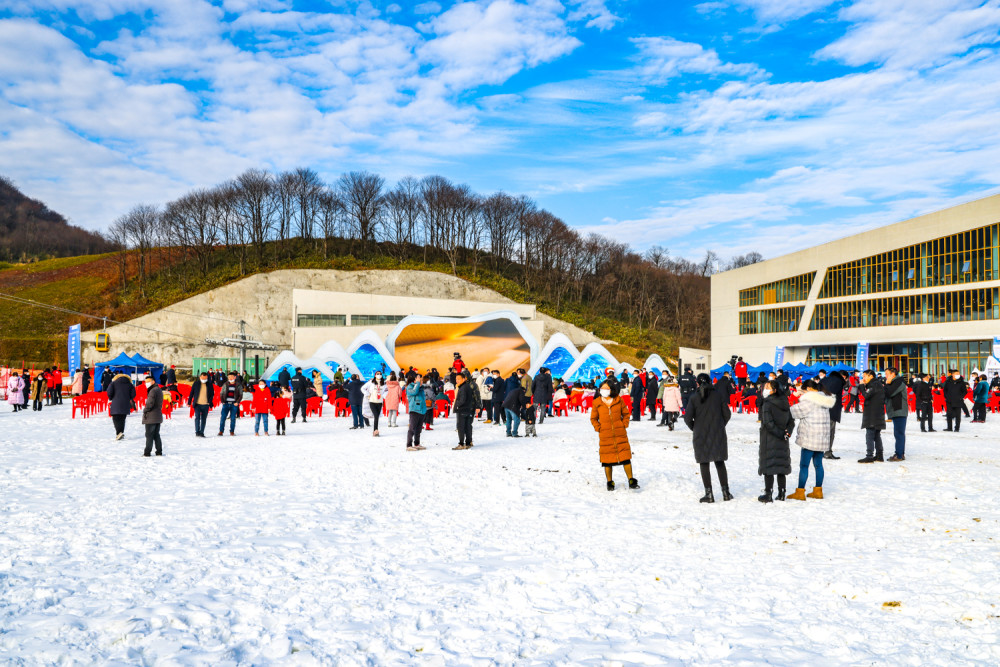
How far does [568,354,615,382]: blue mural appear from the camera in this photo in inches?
1302

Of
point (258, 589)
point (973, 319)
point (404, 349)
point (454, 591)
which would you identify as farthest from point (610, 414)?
point (973, 319)

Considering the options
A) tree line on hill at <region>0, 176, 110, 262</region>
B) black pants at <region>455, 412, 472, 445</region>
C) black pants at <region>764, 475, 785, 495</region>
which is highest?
tree line on hill at <region>0, 176, 110, 262</region>

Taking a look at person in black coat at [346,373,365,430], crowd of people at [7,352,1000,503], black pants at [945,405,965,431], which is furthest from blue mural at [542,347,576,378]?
black pants at [945,405,965,431]

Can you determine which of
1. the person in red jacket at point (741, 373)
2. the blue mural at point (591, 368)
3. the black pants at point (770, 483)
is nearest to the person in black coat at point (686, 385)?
the black pants at point (770, 483)

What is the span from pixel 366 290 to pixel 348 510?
54.2m

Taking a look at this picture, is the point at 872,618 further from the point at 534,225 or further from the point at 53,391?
the point at 534,225

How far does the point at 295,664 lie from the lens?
3633 millimetres

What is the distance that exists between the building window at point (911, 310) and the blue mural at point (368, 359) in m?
33.2

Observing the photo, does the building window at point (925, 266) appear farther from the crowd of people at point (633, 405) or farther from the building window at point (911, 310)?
the crowd of people at point (633, 405)

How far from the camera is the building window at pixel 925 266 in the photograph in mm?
41000

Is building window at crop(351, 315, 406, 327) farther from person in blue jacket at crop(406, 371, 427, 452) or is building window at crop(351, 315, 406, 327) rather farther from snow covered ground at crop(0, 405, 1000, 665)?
snow covered ground at crop(0, 405, 1000, 665)

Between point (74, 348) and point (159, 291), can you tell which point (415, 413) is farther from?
point (159, 291)

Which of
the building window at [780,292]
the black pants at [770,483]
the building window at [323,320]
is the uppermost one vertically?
the building window at [780,292]

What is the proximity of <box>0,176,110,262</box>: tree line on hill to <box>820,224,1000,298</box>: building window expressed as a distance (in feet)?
305
